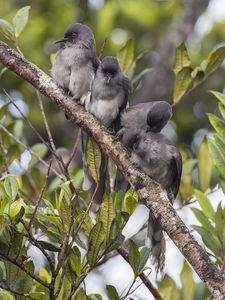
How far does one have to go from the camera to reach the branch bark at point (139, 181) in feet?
11.4

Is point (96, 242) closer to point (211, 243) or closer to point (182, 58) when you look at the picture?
point (211, 243)

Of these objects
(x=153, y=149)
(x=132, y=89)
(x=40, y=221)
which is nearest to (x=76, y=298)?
(x=40, y=221)

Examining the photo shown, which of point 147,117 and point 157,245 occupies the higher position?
point 147,117

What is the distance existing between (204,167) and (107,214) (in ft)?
5.64

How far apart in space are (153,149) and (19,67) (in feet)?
4.13

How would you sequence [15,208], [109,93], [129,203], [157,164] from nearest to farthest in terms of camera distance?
[15,208], [129,203], [157,164], [109,93]

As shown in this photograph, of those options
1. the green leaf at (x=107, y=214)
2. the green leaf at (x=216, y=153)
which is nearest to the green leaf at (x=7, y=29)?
the green leaf at (x=216, y=153)

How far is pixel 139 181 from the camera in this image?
3.94 m

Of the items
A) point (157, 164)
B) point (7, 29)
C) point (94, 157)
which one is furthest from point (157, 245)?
point (7, 29)

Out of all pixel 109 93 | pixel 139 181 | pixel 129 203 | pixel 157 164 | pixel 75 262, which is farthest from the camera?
pixel 109 93

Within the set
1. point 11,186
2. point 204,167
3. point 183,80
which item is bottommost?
point 11,186

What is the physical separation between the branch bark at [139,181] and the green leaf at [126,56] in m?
1.18

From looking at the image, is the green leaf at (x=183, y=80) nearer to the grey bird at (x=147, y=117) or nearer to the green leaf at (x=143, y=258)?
the grey bird at (x=147, y=117)

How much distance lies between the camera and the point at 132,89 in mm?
5363
